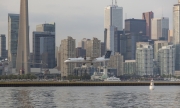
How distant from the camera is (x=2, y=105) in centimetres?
8344

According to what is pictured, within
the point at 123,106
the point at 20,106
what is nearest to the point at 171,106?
the point at 123,106

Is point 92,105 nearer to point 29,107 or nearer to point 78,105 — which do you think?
→ point 78,105

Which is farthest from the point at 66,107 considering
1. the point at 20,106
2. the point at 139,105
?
the point at 139,105

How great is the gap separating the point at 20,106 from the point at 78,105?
31.9ft

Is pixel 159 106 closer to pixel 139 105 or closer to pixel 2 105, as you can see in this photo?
pixel 139 105

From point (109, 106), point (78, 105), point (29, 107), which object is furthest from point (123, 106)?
point (29, 107)

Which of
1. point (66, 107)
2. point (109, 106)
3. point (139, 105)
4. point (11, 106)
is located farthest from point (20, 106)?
point (139, 105)

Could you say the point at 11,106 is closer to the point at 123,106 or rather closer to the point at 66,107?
the point at 66,107

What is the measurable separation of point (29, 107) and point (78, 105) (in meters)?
8.99

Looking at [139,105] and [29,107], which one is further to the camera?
[139,105]

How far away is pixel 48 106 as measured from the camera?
268ft

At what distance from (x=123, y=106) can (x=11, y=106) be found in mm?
18009

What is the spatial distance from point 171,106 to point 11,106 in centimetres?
2583

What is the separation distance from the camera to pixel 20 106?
8038cm
